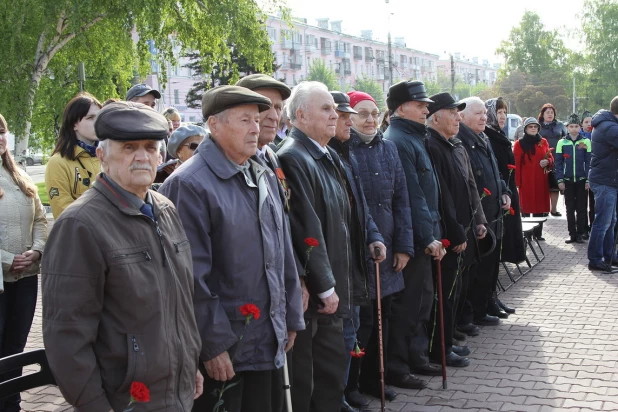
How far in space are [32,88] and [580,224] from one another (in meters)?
11.9

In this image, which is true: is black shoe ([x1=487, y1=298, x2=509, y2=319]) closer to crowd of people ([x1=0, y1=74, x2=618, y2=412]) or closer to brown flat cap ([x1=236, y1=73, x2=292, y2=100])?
crowd of people ([x1=0, y1=74, x2=618, y2=412])

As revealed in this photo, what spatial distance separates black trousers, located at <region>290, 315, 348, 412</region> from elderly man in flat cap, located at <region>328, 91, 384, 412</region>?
0.40 m

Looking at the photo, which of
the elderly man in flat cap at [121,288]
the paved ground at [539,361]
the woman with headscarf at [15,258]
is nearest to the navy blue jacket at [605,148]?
the paved ground at [539,361]

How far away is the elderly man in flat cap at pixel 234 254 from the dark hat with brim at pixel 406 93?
2.56 meters

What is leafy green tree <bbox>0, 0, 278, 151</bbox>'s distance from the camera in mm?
15656

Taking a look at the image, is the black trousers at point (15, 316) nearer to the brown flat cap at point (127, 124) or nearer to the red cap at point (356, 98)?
the brown flat cap at point (127, 124)

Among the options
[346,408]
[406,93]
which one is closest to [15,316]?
[346,408]

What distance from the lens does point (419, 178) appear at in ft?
19.9

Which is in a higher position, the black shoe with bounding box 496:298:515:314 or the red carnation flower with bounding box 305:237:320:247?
the red carnation flower with bounding box 305:237:320:247

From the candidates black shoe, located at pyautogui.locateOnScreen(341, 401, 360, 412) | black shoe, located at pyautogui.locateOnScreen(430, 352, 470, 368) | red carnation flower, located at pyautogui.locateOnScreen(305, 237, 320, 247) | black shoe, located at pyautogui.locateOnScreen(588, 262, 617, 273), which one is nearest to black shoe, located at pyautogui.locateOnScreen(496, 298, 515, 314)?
black shoe, located at pyautogui.locateOnScreen(430, 352, 470, 368)

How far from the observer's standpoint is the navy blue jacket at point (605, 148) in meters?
9.74

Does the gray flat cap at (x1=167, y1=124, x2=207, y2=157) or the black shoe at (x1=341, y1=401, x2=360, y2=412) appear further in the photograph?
the gray flat cap at (x1=167, y1=124, x2=207, y2=157)

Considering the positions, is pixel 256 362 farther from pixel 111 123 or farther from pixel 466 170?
pixel 466 170

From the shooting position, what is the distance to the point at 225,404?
355cm
